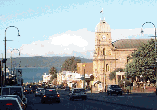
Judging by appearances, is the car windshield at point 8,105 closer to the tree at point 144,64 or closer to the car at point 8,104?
the car at point 8,104

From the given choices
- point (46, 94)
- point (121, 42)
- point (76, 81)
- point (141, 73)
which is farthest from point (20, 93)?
point (76, 81)

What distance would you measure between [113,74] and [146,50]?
31528 millimetres

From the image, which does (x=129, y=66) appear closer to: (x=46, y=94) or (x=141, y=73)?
(x=141, y=73)

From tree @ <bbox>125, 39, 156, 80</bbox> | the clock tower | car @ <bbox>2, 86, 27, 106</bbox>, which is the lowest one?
car @ <bbox>2, 86, 27, 106</bbox>

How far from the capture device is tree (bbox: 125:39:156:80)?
2950 inches

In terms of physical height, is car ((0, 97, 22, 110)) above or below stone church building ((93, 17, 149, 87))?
below

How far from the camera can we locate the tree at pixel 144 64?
246 feet

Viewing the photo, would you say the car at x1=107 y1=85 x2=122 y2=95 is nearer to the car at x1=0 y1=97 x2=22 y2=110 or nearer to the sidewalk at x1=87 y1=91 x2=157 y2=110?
the sidewalk at x1=87 y1=91 x2=157 y2=110

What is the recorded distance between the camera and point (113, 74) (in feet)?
356

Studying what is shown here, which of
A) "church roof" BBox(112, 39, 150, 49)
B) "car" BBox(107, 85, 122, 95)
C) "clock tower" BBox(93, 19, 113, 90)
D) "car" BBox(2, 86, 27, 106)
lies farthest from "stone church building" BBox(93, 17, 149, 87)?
"car" BBox(2, 86, 27, 106)

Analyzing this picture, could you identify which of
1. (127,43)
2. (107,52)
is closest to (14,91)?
(107,52)

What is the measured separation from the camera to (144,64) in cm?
7519

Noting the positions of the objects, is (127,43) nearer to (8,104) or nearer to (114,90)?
(114,90)

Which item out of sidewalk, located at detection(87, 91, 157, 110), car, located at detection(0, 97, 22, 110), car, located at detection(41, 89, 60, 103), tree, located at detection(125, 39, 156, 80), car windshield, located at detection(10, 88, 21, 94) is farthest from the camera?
tree, located at detection(125, 39, 156, 80)
